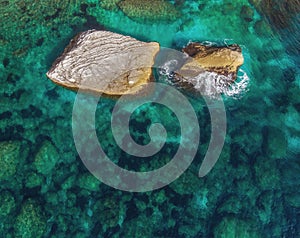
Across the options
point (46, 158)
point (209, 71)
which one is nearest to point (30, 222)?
point (46, 158)

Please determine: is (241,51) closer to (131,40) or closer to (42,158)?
(131,40)

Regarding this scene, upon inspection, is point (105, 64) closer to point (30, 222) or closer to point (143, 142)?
point (143, 142)

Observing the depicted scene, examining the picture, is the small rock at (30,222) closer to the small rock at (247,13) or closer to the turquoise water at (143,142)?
the turquoise water at (143,142)

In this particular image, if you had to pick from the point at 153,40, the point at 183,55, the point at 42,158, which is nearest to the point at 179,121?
the point at 183,55

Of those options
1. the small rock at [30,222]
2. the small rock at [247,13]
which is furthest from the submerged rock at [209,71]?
the small rock at [30,222]

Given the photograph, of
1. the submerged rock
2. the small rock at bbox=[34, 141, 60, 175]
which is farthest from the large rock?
the small rock at bbox=[34, 141, 60, 175]

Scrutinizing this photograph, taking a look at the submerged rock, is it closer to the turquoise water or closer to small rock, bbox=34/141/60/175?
the turquoise water
